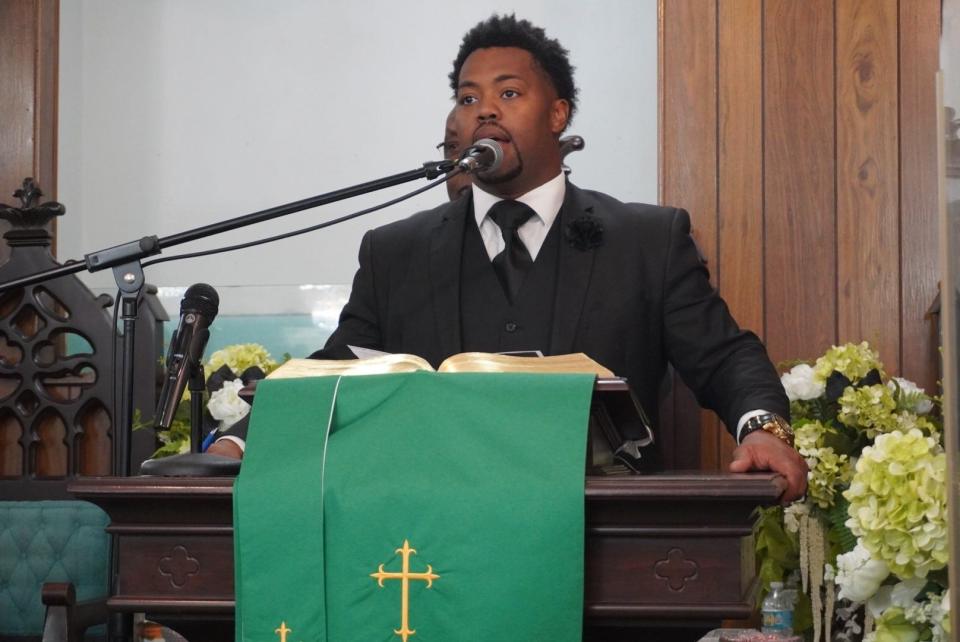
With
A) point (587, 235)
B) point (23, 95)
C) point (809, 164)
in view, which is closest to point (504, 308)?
point (587, 235)

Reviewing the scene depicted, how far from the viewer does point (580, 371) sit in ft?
5.47

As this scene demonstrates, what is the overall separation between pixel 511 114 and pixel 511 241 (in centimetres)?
26

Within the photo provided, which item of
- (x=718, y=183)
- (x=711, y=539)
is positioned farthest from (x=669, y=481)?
(x=718, y=183)

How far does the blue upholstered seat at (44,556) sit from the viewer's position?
3096 mm

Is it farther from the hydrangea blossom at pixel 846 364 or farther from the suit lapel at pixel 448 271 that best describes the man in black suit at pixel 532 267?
the hydrangea blossom at pixel 846 364

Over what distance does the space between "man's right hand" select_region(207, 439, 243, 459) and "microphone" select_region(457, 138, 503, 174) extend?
562mm

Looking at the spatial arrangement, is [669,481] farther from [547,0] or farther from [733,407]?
[547,0]

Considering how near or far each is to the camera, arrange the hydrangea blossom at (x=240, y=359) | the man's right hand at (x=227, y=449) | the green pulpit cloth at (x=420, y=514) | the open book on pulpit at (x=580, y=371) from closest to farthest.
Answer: the green pulpit cloth at (x=420, y=514) < the open book on pulpit at (x=580, y=371) < the man's right hand at (x=227, y=449) < the hydrangea blossom at (x=240, y=359)

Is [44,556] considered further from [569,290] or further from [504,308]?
[569,290]

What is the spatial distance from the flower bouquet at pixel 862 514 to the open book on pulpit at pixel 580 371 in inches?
25.1

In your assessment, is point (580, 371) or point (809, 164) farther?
point (809, 164)

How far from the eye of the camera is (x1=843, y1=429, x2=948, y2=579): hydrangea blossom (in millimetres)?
A: 2145

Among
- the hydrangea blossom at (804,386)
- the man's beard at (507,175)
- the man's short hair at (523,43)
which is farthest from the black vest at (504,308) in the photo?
the hydrangea blossom at (804,386)

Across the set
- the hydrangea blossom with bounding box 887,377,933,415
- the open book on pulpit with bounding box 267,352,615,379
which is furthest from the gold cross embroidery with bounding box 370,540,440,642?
the hydrangea blossom with bounding box 887,377,933,415
